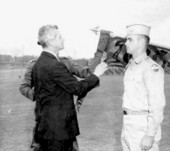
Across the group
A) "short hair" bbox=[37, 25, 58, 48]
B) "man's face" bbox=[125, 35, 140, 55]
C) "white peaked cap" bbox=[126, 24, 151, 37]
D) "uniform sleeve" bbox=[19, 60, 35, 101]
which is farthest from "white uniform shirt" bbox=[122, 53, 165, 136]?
"uniform sleeve" bbox=[19, 60, 35, 101]

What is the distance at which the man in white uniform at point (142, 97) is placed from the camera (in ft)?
10.1

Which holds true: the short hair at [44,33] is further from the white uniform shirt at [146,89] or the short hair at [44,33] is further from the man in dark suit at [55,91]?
the white uniform shirt at [146,89]

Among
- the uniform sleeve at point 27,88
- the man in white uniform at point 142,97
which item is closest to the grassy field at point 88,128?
the uniform sleeve at point 27,88

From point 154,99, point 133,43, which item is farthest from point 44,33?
point 154,99

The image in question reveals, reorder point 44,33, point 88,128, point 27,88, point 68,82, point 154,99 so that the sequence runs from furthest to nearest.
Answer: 1. point 88,128
2. point 27,88
3. point 44,33
4. point 68,82
5. point 154,99

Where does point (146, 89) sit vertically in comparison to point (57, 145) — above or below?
above

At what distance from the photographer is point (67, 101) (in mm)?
3502

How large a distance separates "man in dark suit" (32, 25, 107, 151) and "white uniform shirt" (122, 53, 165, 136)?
36cm

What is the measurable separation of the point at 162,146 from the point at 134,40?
3.81 meters

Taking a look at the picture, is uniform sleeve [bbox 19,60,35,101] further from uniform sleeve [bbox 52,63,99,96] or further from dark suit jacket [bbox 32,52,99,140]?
uniform sleeve [bbox 52,63,99,96]

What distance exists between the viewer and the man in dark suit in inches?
134

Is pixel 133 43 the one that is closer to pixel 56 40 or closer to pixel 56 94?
pixel 56 40

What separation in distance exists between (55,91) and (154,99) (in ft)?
3.30

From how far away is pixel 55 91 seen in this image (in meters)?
3.46
